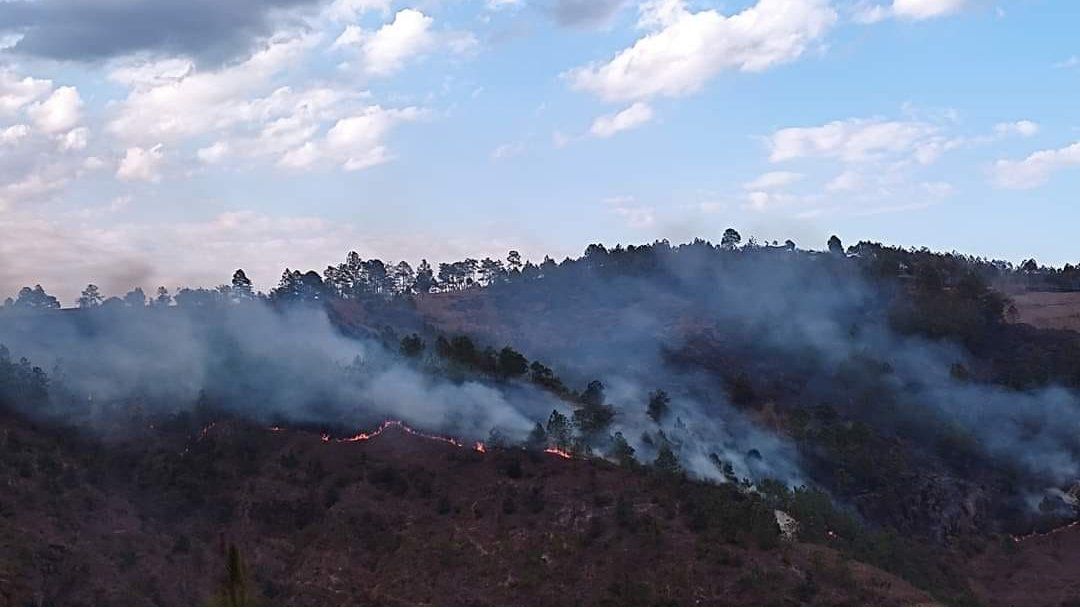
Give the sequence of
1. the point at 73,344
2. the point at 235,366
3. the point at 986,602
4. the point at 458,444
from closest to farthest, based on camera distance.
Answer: the point at 986,602 → the point at 458,444 → the point at 235,366 → the point at 73,344

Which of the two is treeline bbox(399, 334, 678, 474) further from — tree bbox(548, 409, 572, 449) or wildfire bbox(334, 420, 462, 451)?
wildfire bbox(334, 420, 462, 451)

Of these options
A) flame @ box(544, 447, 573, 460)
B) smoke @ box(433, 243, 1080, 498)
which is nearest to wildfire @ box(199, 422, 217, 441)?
flame @ box(544, 447, 573, 460)

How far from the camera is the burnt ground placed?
43.5 meters

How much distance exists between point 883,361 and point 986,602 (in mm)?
36196

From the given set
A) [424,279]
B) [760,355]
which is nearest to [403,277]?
[424,279]

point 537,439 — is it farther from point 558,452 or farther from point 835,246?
point 835,246

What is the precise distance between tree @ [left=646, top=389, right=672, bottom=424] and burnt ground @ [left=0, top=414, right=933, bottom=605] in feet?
51.9

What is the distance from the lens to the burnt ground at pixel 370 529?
43531mm

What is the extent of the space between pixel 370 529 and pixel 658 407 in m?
26.3

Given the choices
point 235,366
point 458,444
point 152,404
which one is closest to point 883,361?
point 458,444

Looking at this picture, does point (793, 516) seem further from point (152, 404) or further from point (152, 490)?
point (152, 404)

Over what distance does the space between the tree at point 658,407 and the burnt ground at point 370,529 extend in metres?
15.8

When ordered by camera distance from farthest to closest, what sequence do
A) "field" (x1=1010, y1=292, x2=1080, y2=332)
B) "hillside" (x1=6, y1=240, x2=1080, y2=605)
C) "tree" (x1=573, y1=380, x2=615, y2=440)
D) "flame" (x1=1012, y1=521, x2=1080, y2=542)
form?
"field" (x1=1010, y1=292, x2=1080, y2=332) → "flame" (x1=1012, y1=521, x2=1080, y2=542) → "tree" (x1=573, y1=380, x2=615, y2=440) → "hillside" (x1=6, y1=240, x2=1080, y2=605)

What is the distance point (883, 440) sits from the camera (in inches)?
2778
